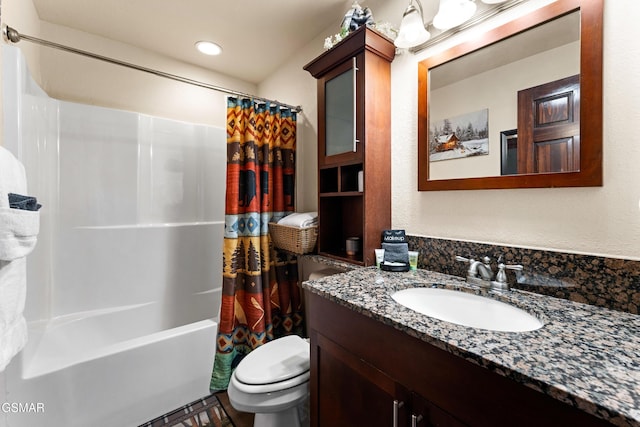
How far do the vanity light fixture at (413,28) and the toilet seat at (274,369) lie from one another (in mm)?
1510

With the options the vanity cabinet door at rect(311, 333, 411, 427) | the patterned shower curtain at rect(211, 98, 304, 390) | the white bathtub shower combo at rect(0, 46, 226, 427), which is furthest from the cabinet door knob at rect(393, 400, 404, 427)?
the white bathtub shower combo at rect(0, 46, 226, 427)

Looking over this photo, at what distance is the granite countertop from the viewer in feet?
1.44

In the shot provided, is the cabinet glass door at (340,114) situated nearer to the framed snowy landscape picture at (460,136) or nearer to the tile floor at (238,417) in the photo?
the framed snowy landscape picture at (460,136)

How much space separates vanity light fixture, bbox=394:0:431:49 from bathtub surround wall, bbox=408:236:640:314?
888 millimetres

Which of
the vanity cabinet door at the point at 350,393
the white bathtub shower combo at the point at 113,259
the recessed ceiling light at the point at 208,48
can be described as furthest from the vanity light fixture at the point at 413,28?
the white bathtub shower combo at the point at 113,259

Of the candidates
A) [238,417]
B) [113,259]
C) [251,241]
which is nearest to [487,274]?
[251,241]

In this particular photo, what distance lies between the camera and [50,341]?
1.56m

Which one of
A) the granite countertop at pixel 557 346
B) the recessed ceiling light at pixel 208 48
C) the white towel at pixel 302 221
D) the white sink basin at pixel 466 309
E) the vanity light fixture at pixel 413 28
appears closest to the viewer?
the granite countertop at pixel 557 346

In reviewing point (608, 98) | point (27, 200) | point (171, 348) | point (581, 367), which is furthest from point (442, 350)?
point (171, 348)

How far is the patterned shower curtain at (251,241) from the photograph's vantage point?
1713 mm

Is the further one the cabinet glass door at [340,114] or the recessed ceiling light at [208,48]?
the recessed ceiling light at [208,48]

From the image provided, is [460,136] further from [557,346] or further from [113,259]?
[113,259]

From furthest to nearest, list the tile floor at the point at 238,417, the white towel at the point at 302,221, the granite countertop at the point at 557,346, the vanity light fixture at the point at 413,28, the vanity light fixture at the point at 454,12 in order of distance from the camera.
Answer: the white towel at the point at 302,221
the tile floor at the point at 238,417
the vanity light fixture at the point at 413,28
the vanity light fixture at the point at 454,12
the granite countertop at the point at 557,346

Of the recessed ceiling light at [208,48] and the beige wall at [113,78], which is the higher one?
the recessed ceiling light at [208,48]
